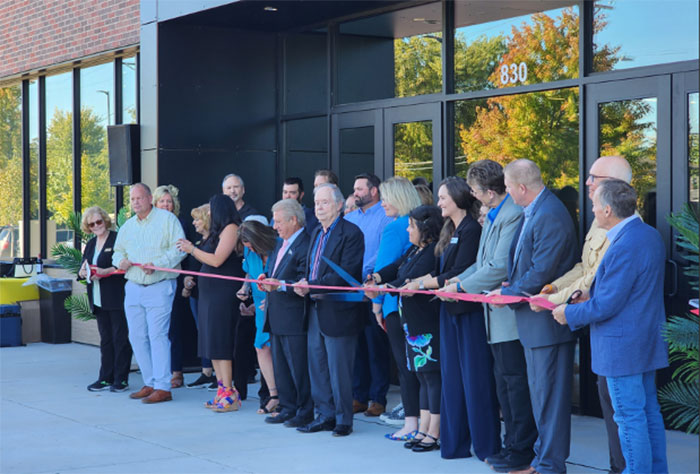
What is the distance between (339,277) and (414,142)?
284 cm

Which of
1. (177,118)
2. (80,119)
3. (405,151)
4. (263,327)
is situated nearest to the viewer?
(263,327)

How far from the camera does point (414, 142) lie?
988cm

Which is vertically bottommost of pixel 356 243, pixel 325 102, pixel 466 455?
pixel 466 455

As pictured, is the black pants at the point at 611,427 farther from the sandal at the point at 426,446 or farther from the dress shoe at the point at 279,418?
the dress shoe at the point at 279,418

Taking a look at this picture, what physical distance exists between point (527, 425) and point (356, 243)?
1.95 m

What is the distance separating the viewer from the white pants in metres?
9.23

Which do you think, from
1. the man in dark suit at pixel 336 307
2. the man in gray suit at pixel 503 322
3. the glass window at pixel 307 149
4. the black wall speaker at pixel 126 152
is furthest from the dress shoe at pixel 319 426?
the black wall speaker at pixel 126 152

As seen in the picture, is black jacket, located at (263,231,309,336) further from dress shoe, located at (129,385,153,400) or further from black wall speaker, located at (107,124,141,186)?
black wall speaker, located at (107,124,141,186)

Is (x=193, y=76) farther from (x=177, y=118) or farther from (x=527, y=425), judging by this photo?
(x=527, y=425)

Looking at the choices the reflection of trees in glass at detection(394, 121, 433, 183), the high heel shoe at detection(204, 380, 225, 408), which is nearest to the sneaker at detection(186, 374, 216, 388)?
the high heel shoe at detection(204, 380, 225, 408)

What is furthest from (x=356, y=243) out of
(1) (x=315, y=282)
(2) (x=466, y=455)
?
(2) (x=466, y=455)

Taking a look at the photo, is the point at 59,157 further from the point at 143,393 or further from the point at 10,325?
the point at 143,393

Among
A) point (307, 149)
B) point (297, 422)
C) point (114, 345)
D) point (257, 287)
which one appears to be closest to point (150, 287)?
point (114, 345)

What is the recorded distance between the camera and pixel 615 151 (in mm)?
7824
